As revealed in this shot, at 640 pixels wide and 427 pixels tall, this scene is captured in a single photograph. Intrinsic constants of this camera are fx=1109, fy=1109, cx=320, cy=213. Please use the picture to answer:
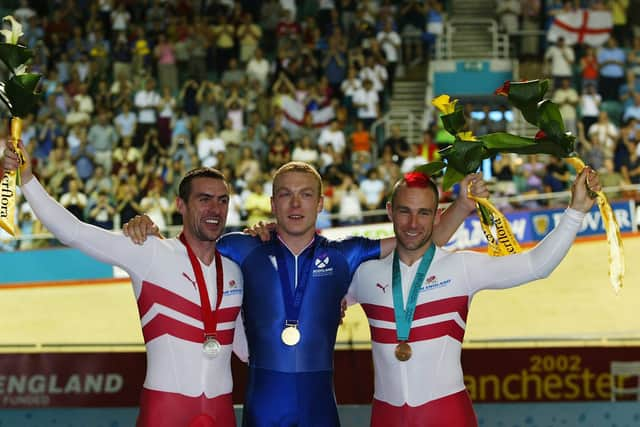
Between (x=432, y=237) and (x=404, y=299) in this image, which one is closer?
(x=404, y=299)

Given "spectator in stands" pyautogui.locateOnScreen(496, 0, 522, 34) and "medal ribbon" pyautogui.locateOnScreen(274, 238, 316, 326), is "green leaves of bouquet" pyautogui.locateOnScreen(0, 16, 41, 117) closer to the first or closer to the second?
"medal ribbon" pyautogui.locateOnScreen(274, 238, 316, 326)

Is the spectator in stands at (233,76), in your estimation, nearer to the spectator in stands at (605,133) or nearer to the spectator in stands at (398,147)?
the spectator in stands at (398,147)

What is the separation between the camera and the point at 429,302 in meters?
5.99

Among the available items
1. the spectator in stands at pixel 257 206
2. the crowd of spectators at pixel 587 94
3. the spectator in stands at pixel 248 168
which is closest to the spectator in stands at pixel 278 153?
the spectator in stands at pixel 248 168

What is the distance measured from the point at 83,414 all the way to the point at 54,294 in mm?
8415

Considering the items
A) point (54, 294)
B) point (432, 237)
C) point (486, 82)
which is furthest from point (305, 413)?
point (486, 82)

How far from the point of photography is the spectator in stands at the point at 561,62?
19219 mm

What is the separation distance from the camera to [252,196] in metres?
16.3

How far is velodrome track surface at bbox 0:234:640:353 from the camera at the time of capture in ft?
45.0

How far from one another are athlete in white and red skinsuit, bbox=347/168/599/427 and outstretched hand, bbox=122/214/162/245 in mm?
1198

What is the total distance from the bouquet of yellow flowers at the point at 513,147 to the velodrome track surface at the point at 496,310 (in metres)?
6.39

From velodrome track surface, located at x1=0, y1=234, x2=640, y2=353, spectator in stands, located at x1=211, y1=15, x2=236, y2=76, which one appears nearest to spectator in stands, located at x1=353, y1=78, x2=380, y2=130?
spectator in stands, located at x1=211, y1=15, x2=236, y2=76

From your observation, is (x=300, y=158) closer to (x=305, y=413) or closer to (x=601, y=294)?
(x=601, y=294)

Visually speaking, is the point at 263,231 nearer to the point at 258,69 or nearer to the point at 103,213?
the point at 103,213
